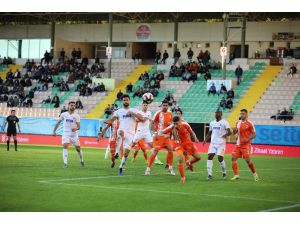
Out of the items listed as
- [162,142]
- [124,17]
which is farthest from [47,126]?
[162,142]

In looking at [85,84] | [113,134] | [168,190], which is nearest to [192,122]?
[85,84]

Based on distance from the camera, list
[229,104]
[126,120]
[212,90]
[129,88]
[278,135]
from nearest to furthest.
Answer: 1. [126,120]
2. [278,135]
3. [229,104]
4. [212,90]
5. [129,88]

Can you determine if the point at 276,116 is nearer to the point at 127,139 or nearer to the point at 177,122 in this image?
the point at 127,139

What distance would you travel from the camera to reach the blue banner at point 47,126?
4644 centimetres

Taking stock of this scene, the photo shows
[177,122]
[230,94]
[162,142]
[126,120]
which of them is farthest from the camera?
[230,94]

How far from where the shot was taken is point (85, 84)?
58.2m

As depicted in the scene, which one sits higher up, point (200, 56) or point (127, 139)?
point (200, 56)

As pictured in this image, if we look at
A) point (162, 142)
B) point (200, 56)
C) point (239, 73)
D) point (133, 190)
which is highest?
point (200, 56)

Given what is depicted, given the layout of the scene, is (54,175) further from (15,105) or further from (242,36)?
(242,36)

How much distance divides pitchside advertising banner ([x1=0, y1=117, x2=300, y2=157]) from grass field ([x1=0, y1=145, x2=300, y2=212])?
1588 cm

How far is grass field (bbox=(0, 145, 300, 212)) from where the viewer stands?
14.5 m

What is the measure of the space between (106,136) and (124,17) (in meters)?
23.5

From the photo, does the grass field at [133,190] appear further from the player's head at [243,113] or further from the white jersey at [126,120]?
the player's head at [243,113]

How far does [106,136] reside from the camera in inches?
1791
